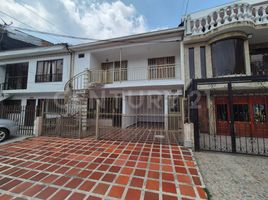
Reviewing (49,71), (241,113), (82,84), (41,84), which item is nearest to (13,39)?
(49,71)

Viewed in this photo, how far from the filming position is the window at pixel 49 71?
11.1 m

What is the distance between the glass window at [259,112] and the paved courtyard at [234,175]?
451 cm

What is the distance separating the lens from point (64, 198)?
228 cm

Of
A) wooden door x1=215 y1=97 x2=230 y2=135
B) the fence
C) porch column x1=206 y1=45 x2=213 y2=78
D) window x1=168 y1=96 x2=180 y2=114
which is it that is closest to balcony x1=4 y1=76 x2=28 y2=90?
the fence

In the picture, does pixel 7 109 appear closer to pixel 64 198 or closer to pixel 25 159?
pixel 25 159

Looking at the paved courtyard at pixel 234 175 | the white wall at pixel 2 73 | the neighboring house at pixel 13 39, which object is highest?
the neighboring house at pixel 13 39

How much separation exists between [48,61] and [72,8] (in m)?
4.78

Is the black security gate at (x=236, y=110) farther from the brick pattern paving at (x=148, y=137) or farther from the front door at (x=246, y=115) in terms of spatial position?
the brick pattern paving at (x=148, y=137)

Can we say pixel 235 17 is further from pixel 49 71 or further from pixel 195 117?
pixel 49 71

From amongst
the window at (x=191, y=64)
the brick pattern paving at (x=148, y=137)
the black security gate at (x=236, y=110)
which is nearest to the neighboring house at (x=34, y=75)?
the brick pattern paving at (x=148, y=137)

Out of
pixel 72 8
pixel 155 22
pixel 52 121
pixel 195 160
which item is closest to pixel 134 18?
pixel 155 22

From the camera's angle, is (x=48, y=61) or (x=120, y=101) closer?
(x=120, y=101)

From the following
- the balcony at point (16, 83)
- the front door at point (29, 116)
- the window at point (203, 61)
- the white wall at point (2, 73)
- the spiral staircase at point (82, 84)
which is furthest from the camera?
the white wall at point (2, 73)

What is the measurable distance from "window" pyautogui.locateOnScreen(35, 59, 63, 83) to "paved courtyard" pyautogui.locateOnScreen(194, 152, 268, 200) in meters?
11.6
